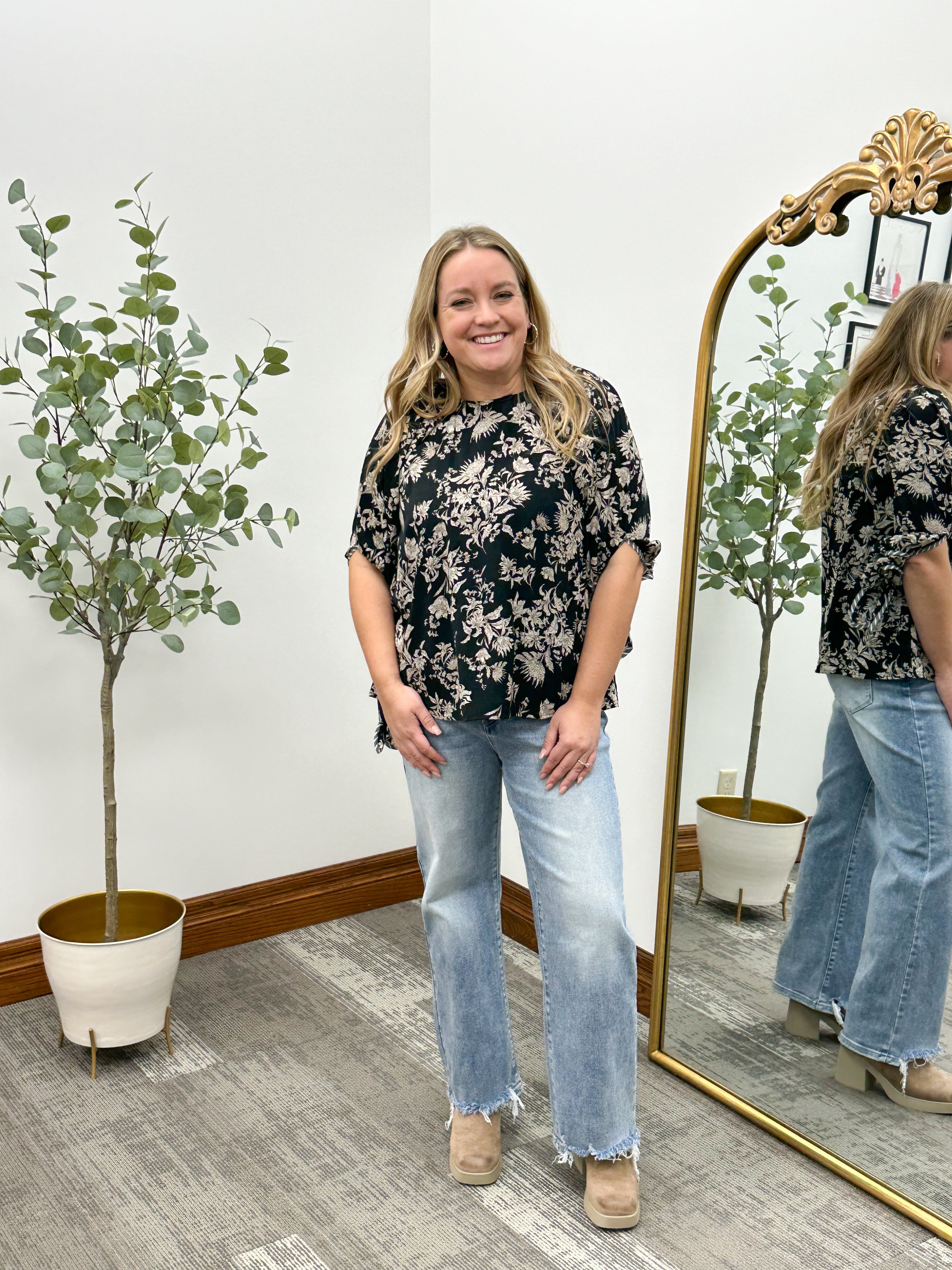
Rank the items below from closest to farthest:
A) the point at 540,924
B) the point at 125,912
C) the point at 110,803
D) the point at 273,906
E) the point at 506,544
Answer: the point at 506,544
the point at 540,924
the point at 110,803
the point at 125,912
the point at 273,906

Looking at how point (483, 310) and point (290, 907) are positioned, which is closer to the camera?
point (483, 310)

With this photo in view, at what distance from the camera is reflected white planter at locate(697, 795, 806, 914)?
6.36ft

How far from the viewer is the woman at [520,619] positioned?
1.69 meters

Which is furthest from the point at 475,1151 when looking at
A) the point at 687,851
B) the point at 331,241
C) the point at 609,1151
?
the point at 331,241

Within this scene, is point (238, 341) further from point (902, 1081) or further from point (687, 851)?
point (902, 1081)

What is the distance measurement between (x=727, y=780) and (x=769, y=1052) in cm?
46

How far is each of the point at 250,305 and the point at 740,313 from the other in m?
1.13

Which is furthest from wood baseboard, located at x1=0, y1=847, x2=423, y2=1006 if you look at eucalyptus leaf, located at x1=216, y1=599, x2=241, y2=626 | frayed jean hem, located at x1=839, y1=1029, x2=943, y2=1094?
frayed jean hem, located at x1=839, y1=1029, x2=943, y2=1094

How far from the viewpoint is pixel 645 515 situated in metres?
1.75

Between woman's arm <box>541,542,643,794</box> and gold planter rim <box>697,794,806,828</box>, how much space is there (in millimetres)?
398

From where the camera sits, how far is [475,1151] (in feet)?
6.10

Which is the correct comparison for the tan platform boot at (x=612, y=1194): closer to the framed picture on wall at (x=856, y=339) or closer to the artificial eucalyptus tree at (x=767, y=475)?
the artificial eucalyptus tree at (x=767, y=475)

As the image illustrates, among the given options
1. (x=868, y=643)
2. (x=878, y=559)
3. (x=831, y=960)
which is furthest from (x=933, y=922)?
(x=878, y=559)

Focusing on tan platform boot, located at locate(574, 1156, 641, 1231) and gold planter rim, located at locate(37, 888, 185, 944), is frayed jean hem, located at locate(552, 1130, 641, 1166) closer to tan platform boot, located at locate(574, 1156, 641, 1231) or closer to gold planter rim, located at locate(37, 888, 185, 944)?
tan platform boot, located at locate(574, 1156, 641, 1231)
